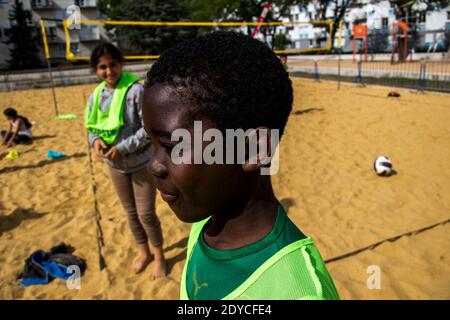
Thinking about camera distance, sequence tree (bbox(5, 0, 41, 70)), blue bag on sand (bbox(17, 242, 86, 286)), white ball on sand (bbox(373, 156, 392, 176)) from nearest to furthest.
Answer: blue bag on sand (bbox(17, 242, 86, 286)), white ball on sand (bbox(373, 156, 392, 176)), tree (bbox(5, 0, 41, 70))

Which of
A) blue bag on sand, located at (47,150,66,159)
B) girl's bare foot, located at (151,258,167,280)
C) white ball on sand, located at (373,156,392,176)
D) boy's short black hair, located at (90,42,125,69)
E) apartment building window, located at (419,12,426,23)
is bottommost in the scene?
girl's bare foot, located at (151,258,167,280)

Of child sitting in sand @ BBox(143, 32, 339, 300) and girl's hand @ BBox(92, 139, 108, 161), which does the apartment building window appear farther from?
child sitting in sand @ BBox(143, 32, 339, 300)

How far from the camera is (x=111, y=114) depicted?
2793mm

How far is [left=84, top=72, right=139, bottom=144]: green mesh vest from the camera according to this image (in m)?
2.76

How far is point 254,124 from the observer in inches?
38.6

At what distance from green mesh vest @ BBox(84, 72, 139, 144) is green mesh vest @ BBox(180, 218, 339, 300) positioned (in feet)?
6.88

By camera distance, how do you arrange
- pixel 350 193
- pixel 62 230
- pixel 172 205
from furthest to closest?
Answer: pixel 350 193
pixel 62 230
pixel 172 205

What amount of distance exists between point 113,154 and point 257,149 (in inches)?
79.0

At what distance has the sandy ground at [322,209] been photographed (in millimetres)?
3240

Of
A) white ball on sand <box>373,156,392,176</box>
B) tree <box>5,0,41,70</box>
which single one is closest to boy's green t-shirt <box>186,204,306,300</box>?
white ball on sand <box>373,156,392,176</box>

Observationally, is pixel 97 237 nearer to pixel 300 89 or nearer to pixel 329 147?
pixel 329 147

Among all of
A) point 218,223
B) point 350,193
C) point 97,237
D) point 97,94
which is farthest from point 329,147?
point 218,223
